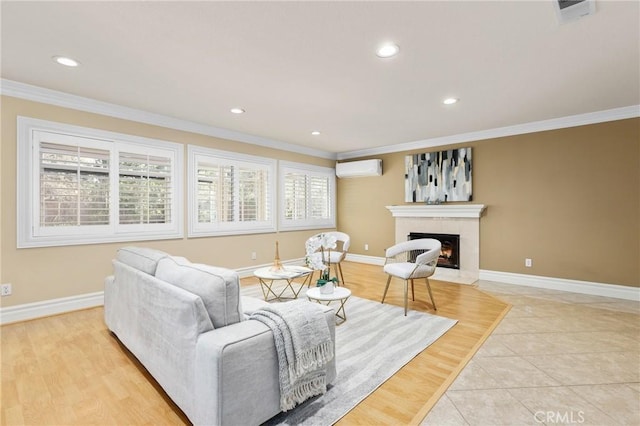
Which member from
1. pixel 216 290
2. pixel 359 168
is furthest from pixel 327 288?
pixel 359 168

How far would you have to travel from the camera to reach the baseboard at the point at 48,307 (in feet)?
10.4

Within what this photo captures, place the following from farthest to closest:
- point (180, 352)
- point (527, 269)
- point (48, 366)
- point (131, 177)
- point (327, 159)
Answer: point (327, 159) → point (527, 269) → point (131, 177) → point (48, 366) → point (180, 352)

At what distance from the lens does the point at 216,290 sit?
1.65m

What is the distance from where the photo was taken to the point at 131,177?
3.98 meters

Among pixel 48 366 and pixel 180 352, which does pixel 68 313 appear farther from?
pixel 180 352

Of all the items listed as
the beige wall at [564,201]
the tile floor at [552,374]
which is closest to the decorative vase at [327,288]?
the tile floor at [552,374]

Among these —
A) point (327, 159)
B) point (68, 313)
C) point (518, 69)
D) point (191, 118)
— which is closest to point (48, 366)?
point (68, 313)

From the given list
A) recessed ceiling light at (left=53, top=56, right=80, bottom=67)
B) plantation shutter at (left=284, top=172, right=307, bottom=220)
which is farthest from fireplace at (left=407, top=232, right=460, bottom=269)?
recessed ceiling light at (left=53, top=56, right=80, bottom=67)

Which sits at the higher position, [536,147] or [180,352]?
[536,147]

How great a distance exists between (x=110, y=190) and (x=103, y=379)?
2.50 m

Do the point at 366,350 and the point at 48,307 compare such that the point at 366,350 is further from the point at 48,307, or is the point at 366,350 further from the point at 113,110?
the point at 113,110

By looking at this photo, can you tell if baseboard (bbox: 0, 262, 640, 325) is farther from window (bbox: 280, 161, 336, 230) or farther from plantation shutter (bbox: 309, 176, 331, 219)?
plantation shutter (bbox: 309, 176, 331, 219)

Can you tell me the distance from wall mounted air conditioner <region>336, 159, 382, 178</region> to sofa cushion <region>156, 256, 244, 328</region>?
507 centimetres

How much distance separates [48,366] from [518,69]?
15.8 ft
